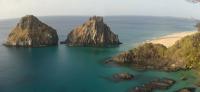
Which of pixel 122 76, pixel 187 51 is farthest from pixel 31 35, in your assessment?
pixel 187 51

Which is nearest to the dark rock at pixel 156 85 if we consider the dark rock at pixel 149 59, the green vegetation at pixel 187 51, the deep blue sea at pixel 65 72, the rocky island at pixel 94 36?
the deep blue sea at pixel 65 72

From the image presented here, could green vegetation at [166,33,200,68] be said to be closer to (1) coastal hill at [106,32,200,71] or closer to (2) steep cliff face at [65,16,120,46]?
(1) coastal hill at [106,32,200,71]

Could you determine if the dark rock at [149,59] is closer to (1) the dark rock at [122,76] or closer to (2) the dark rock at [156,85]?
(1) the dark rock at [122,76]

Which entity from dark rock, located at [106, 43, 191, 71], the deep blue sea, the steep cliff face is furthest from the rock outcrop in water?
dark rock, located at [106, 43, 191, 71]

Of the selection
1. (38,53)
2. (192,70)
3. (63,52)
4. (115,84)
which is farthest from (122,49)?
(115,84)

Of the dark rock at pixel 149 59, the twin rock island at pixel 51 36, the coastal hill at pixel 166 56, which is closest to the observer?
the coastal hill at pixel 166 56

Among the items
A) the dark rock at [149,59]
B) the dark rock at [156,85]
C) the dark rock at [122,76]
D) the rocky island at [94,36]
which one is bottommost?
the dark rock at [156,85]

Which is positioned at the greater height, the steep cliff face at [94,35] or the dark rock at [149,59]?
the steep cliff face at [94,35]

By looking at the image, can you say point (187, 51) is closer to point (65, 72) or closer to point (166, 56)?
point (166, 56)

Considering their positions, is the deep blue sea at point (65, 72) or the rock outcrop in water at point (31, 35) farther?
the rock outcrop in water at point (31, 35)
